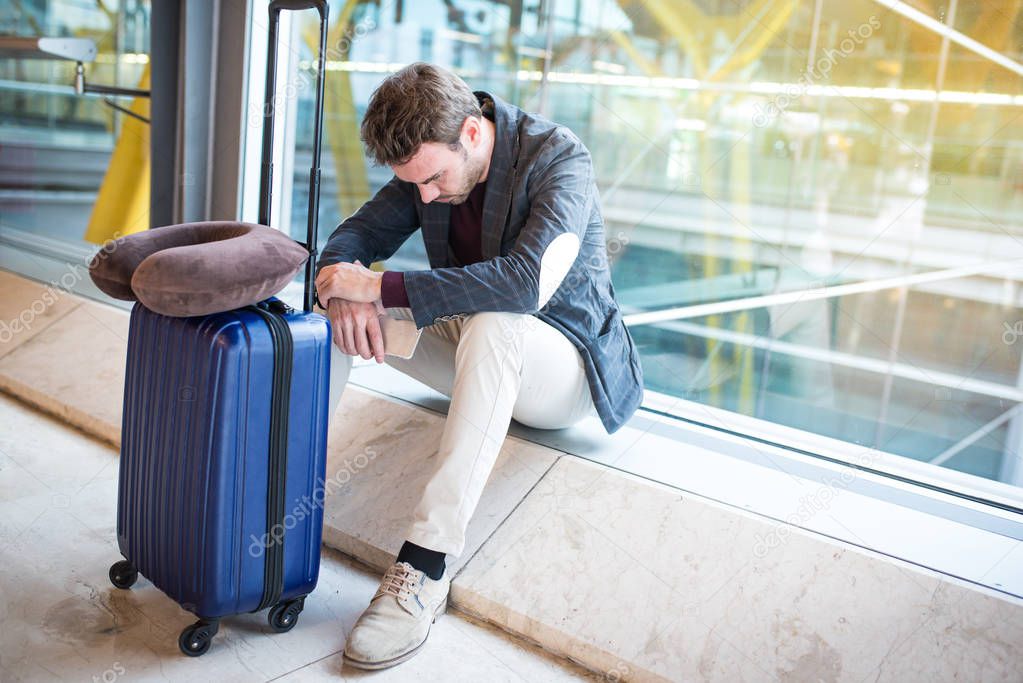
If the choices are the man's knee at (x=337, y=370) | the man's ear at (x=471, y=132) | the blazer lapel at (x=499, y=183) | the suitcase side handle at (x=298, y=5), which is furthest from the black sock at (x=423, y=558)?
the suitcase side handle at (x=298, y=5)

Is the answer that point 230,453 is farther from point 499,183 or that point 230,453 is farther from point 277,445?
point 499,183

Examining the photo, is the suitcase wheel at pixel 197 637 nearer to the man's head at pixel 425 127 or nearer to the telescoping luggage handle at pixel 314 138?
the telescoping luggage handle at pixel 314 138

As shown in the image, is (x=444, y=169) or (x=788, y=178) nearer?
(x=444, y=169)

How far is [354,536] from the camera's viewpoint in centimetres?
176

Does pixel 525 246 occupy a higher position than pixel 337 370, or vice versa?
pixel 525 246

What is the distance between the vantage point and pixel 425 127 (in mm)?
1477

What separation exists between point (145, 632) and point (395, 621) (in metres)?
0.42

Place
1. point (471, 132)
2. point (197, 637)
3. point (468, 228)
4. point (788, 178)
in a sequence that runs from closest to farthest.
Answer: point (197, 637) → point (471, 132) → point (468, 228) → point (788, 178)

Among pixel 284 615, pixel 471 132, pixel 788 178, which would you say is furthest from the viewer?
pixel 788 178

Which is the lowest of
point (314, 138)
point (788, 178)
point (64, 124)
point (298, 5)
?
point (64, 124)

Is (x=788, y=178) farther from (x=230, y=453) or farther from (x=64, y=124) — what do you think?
(x=64, y=124)

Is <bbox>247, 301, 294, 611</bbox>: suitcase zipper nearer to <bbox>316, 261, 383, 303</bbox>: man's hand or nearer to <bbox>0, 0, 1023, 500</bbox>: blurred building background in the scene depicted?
<bbox>316, 261, 383, 303</bbox>: man's hand

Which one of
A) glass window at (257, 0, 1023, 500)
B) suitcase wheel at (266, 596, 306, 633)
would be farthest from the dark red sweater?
glass window at (257, 0, 1023, 500)

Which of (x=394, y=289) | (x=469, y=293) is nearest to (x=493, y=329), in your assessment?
(x=469, y=293)
